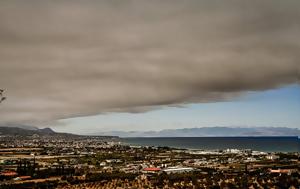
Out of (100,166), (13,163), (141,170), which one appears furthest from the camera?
(13,163)

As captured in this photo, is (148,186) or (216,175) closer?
(148,186)

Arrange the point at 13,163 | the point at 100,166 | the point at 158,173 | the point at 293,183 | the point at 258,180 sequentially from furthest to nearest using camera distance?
1. the point at 13,163
2. the point at 100,166
3. the point at 158,173
4. the point at 258,180
5. the point at 293,183

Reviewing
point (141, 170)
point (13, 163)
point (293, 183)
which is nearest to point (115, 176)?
point (141, 170)

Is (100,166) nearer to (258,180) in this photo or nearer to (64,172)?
(64,172)

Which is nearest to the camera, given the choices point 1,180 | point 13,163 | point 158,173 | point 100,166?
point 1,180

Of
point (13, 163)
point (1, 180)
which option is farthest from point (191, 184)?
point (13, 163)

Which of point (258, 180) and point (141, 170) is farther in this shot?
point (141, 170)

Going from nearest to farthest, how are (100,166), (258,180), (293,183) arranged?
(293,183), (258,180), (100,166)

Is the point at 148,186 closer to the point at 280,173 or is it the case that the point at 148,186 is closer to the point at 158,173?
the point at 158,173
